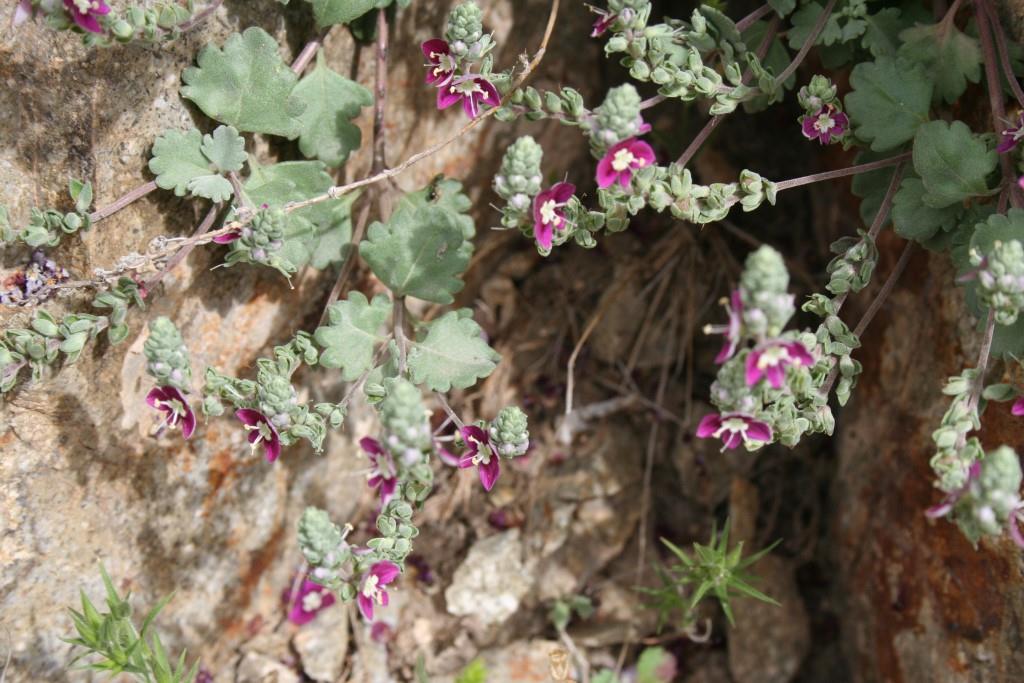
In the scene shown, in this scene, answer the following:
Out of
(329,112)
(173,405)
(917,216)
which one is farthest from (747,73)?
(173,405)

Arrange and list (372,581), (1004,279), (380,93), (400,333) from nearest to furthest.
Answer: (1004,279) < (372,581) < (400,333) < (380,93)

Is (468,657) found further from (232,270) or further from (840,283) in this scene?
(840,283)

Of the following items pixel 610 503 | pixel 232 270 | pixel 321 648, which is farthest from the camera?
pixel 610 503

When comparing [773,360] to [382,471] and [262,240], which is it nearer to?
[382,471]

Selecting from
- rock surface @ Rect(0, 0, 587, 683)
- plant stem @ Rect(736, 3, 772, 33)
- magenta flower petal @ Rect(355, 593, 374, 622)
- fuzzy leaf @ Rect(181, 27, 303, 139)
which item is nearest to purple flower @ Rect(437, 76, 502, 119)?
fuzzy leaf @ Rect(181, 27, 303, 139)

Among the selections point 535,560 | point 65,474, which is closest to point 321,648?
point 535,560

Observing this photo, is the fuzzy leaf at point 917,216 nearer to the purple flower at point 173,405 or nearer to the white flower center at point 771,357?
the white flower center at point 771,357
